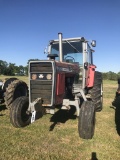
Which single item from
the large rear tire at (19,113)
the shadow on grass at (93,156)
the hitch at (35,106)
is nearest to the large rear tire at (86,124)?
the shadow on grass at (93,156)

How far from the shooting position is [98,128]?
6.00 metres

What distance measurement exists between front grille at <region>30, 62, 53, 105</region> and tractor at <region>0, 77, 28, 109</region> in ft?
6.27

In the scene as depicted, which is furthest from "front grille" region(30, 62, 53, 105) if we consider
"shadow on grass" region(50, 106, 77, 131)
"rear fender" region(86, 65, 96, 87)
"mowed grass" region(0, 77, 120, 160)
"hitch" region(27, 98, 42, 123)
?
"rear fender" region(86, 65, 96, 87)

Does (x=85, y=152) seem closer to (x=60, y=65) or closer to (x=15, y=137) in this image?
(x=15, y=137)

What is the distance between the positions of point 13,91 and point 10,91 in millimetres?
128

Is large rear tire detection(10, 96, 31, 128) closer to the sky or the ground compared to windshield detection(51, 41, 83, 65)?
closer to the ground

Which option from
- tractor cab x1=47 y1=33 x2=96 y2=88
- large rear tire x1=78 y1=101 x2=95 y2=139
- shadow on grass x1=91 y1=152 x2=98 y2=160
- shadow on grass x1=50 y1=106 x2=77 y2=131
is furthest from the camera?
tractor cab x1=47 y1=33 x2=96 y2=88

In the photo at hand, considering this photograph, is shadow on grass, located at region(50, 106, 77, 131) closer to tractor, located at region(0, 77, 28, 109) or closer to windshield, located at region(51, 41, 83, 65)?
tractor, located at region(0, 77, 28, 109)

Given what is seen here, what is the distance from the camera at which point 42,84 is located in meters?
5.34

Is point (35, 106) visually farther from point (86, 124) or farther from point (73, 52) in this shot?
point (73, 52)

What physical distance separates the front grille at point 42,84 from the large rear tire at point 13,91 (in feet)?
6.24

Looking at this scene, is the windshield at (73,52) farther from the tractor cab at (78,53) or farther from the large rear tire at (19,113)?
the large rear tire at (19,113)

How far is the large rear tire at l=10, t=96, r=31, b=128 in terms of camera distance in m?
5.22

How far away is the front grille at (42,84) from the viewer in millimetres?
5184
